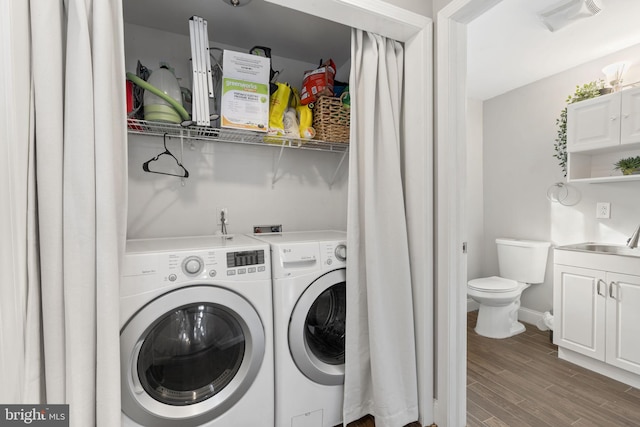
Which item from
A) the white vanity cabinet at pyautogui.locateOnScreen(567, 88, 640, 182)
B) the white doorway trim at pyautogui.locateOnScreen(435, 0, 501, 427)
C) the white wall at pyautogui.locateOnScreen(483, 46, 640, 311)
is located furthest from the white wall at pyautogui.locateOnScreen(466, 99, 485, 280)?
the white doorway trim at pyautogui.locateOnScreen(435, 0, 501, 427)

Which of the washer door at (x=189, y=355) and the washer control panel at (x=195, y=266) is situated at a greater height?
the washer control panel at (x=195, y=266)

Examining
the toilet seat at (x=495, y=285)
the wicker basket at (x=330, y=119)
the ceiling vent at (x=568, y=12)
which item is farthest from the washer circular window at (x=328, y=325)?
the ceiling vent at (x=568, y=12)

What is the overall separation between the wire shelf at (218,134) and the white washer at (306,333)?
0.68 metres


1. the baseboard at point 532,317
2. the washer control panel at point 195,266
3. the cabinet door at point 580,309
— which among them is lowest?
the baseboard at point 532,317

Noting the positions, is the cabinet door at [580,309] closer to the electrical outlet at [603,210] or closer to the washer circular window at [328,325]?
the electrical outlet at [603,210]

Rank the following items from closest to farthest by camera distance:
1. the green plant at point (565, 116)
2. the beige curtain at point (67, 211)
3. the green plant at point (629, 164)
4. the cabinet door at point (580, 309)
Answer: the beige curtain at point (67, 211) < the cabinet door at point (580, 309) < the green plant at point (629, 164) < the green plant at point (565, 116)

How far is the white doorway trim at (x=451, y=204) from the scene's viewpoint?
139cm

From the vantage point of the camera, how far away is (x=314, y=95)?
5.89 ft

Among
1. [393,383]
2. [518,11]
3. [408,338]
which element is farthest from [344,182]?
[518,11]

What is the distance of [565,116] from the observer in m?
2.52

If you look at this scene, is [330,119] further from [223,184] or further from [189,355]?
[189,355]

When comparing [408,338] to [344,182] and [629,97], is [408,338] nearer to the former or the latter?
[344,182]

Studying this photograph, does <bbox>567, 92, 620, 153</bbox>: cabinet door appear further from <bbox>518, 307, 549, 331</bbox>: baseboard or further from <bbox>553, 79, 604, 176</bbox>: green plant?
<bbox>518, 307, 549, 331</bbox>: baseboard

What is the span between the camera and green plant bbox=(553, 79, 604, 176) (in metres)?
2.29
